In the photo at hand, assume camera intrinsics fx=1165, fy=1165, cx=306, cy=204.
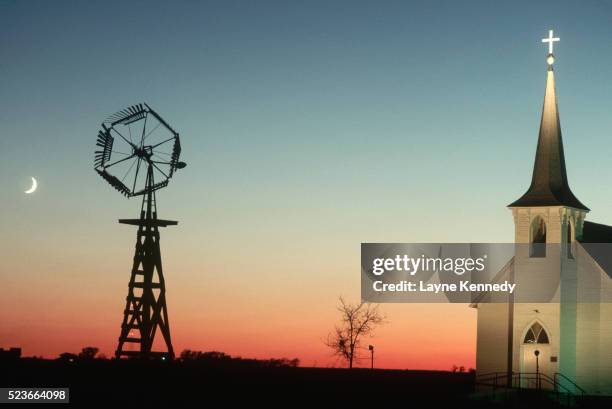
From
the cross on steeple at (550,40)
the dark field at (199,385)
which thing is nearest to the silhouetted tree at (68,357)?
the dark field at (199,385)

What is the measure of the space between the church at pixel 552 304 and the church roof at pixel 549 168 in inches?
1.8

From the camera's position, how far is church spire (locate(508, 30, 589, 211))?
54.2m

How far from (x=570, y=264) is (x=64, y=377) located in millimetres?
23265

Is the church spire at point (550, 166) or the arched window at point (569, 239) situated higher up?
the church spire at point (550, 166)

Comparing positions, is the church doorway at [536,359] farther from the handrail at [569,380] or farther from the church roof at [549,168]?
the church roof at [549,168]

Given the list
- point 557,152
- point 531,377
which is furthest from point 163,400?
point 557,152

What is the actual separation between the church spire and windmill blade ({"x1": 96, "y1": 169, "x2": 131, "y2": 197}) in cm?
2056

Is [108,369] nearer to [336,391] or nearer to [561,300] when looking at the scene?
[336,391]

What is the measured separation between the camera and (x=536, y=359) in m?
53.0

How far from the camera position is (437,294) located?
195 ft

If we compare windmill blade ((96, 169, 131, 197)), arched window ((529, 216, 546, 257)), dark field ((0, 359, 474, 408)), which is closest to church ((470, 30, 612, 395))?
arched window ((529, 216, 546, 257))

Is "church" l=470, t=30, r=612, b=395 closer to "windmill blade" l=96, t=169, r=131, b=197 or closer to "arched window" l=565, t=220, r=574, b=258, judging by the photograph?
"arched window" l=565, t=220, r=574, b=258

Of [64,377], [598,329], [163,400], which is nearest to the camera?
[163,400]

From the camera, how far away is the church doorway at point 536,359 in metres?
52.7
